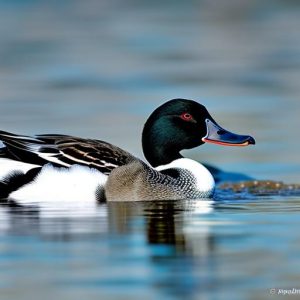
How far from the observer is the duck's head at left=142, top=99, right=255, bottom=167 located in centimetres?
1130

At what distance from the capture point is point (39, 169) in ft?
34.5

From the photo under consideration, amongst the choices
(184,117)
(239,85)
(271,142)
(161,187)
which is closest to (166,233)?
(161,187)

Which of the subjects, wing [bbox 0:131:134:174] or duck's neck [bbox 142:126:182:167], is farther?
duck's neck [bbox 142:126:182:167]

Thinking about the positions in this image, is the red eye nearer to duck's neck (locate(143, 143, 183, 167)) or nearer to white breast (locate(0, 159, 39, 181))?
duck's neck (locate(143, 143, 183, 167))

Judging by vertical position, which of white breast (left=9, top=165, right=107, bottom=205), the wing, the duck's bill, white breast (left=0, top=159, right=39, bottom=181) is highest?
the duck's bill

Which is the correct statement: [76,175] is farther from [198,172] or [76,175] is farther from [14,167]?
[198,172]

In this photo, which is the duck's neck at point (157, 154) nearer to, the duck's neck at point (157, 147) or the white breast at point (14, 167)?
the duck's neck at point (157, 147)

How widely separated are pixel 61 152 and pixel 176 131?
1186mm

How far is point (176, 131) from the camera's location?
11.4 meters

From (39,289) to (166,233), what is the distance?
1.78 metres

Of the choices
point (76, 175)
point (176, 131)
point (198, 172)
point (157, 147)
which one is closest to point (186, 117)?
point (176, 131)

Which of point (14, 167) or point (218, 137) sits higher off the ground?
point (218, 137)

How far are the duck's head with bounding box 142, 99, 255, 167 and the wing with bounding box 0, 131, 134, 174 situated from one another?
70 centimetres

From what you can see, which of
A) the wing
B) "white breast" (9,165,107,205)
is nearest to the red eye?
the wing
